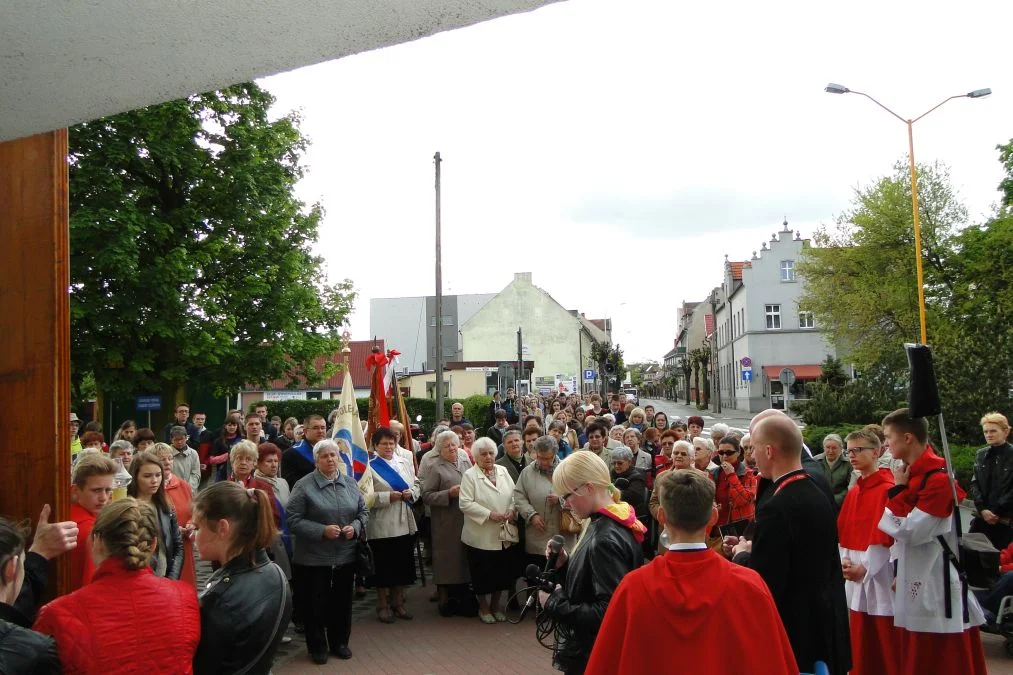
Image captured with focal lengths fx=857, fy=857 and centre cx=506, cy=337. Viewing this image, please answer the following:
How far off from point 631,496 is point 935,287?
1242 inches

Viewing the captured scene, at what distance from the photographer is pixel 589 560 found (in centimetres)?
345

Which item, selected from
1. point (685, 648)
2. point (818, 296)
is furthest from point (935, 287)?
point (685, 648)

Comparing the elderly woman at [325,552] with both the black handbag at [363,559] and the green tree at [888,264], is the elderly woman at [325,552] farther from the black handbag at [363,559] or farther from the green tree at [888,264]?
the green tree at [888,264]

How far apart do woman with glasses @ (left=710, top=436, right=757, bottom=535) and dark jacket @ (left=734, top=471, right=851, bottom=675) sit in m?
4.27

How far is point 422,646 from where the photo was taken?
7598mm

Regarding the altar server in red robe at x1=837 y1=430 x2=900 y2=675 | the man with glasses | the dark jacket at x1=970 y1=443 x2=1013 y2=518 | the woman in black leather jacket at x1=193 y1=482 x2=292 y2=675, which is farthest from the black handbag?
the dark jacket at x1=970 y1=443 x2=1013 y2=518

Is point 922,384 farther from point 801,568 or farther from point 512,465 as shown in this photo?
point 512,465

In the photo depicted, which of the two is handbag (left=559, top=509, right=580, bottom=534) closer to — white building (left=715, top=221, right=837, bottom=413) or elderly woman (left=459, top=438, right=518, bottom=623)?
elderly woman (left=459, top=438, right=518, bottom=623)

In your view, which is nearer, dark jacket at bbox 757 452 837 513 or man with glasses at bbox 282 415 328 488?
dark jacket at bbox 757 452 837 513

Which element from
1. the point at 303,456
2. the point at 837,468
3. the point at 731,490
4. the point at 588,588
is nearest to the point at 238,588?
the point at 588,588

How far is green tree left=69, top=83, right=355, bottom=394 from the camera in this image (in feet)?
65.2

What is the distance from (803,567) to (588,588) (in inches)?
36.0

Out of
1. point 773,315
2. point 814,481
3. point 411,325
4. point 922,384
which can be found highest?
point 411,325

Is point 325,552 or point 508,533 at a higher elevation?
point 325,552
